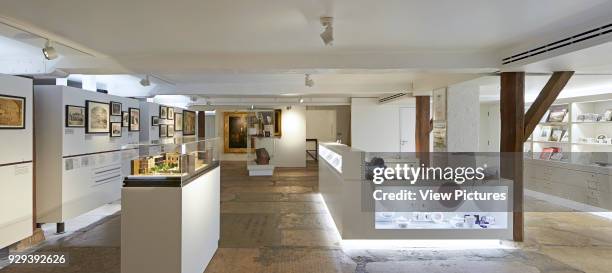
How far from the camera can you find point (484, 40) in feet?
14.3

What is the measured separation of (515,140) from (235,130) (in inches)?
514

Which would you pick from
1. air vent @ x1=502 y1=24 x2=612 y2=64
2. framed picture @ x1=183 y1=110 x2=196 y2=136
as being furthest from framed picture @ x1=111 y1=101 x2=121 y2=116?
air vent @ x1=502 y1=24 x2=612 y2=64

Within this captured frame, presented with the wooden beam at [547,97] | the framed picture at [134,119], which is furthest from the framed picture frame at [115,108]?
the wooden beam at [547,97]

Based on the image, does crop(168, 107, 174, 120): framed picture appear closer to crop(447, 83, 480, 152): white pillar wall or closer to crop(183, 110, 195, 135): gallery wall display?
crop(183, 110, 195, 135): gallery wall display

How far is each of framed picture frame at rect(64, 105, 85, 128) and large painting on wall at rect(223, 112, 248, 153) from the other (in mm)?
10419

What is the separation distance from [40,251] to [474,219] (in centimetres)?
570

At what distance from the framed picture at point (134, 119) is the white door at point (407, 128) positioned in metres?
8.08

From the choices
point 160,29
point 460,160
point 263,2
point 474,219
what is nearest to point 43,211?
point 160,29

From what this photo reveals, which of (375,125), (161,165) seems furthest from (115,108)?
(375,125)

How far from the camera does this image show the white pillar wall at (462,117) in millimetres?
6828

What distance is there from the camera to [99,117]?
6621 millimetres

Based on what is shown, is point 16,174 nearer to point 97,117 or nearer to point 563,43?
point 97,117

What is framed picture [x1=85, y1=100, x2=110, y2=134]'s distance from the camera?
6.25 m

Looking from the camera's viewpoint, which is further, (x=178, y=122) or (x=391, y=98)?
(x=178, y=122)
